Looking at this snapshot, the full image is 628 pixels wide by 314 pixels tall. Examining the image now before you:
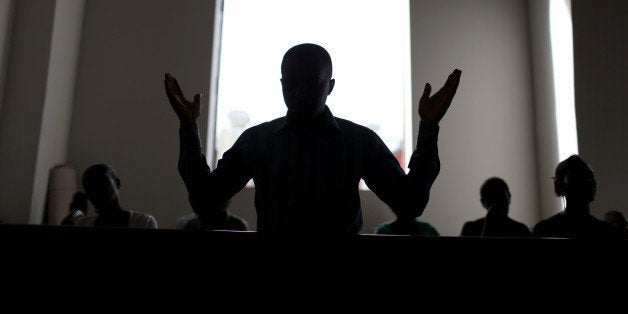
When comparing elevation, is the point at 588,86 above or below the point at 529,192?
above

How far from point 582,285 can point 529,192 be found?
19.4 ft

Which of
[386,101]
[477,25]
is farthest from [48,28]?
[477,25]

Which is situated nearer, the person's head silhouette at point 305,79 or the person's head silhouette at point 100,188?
the person's head silhouette at point 305,79

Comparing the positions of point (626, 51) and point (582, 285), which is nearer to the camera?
point (582, 285)

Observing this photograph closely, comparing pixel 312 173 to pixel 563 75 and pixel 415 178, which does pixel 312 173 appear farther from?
pixel 563 75

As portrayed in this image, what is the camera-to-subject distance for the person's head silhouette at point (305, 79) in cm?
147

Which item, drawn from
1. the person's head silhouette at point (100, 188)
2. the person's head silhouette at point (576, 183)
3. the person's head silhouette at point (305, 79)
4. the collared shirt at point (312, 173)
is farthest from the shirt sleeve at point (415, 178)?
the person's head silhouette at point (100, 188)

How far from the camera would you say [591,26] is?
5.56 meters

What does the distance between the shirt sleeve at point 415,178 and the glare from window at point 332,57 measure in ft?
15.9

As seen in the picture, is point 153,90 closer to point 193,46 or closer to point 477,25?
point 193,46

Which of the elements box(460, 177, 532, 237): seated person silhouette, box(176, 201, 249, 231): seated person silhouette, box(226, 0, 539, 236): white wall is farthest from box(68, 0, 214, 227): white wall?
box(460, 177, 532, 237): seated person silhouette

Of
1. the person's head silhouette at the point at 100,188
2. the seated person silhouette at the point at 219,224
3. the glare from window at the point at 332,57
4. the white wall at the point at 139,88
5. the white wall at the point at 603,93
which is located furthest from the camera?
the glare from window at the point at 332,57

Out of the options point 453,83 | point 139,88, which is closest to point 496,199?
point 453,83

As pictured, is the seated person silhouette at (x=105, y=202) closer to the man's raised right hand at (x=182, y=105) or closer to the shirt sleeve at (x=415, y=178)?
the man's raised right hand at (x=182, y=105)
